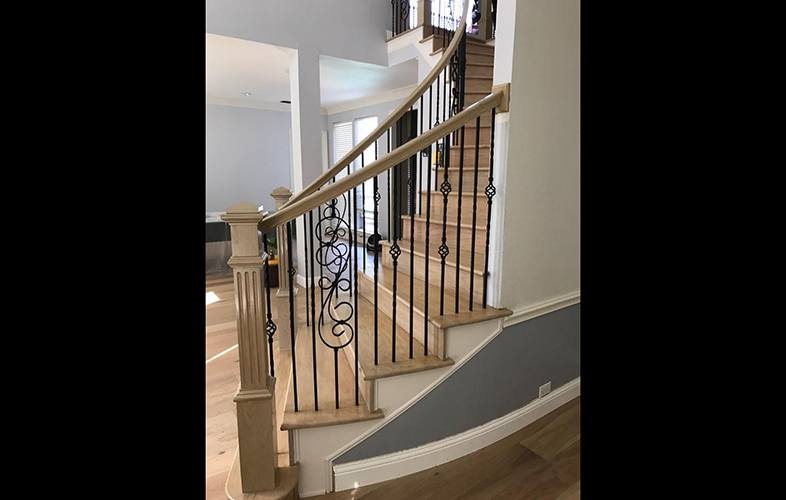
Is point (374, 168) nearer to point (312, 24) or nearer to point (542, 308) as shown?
point (542, 308)

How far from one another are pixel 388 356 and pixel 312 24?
149 inches

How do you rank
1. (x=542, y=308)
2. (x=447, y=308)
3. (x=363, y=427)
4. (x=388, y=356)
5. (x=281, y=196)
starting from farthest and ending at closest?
(x=281, y=196) → (x=542, y=308) → (x=447, y=308) → (x=388, y=356) → (x=363, y=427)

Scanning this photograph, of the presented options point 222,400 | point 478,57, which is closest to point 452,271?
point 222,400

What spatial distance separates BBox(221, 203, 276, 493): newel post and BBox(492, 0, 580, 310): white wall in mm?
1209

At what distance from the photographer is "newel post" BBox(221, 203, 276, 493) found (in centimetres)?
153

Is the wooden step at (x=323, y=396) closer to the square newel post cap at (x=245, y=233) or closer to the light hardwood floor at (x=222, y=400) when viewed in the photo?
the light hardwood floor at (x=222, y=400)

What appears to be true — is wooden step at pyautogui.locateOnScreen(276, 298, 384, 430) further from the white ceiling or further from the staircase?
the white ceiling

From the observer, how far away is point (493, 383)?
86.3 inches

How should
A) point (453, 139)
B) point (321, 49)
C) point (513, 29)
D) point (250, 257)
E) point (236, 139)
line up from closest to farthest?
point (250, 257) < point (513, 29) < point (453, 139) < point (321, 49) < point (236, 139)

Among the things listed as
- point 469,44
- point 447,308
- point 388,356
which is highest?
point 469,44
